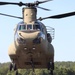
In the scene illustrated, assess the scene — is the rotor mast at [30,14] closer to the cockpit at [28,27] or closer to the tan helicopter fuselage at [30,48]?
the tan helicopter fuselage at [30,48]

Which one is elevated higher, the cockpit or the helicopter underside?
the cockpit

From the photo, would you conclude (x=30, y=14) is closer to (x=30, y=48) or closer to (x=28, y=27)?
(x=28, y=27)

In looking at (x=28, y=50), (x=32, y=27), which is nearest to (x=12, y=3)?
(x=32, y=27)

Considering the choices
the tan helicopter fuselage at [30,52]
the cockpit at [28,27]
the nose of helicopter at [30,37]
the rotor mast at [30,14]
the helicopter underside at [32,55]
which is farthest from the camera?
the rotor mast at [30,14]

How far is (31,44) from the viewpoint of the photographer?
26703 mm

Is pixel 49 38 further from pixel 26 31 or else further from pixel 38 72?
pixel 38 72

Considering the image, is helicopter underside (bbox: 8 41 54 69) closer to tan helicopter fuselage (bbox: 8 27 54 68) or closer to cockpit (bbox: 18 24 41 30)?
tan helicopter fuselage (bbox: 8 27 54 68)

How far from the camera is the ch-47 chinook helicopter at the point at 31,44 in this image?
26953mm

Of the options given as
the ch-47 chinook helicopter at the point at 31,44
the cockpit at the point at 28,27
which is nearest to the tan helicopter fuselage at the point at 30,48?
the ch-47 chinook helicopter at the point at 31,44

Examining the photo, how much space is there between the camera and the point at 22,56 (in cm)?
2845

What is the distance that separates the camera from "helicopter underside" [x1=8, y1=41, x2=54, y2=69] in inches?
1074

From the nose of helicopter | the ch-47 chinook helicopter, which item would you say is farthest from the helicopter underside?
the nose of helicopter

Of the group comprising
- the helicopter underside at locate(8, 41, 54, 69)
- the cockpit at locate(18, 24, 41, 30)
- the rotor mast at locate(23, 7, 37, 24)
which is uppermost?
the rotor mast at locate(23, 7, 37, 24)

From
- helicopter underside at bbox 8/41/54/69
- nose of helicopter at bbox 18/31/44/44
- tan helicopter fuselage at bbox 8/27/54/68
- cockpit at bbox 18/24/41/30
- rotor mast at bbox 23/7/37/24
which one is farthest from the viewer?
rotor mast at bbox 23/7/37/24
